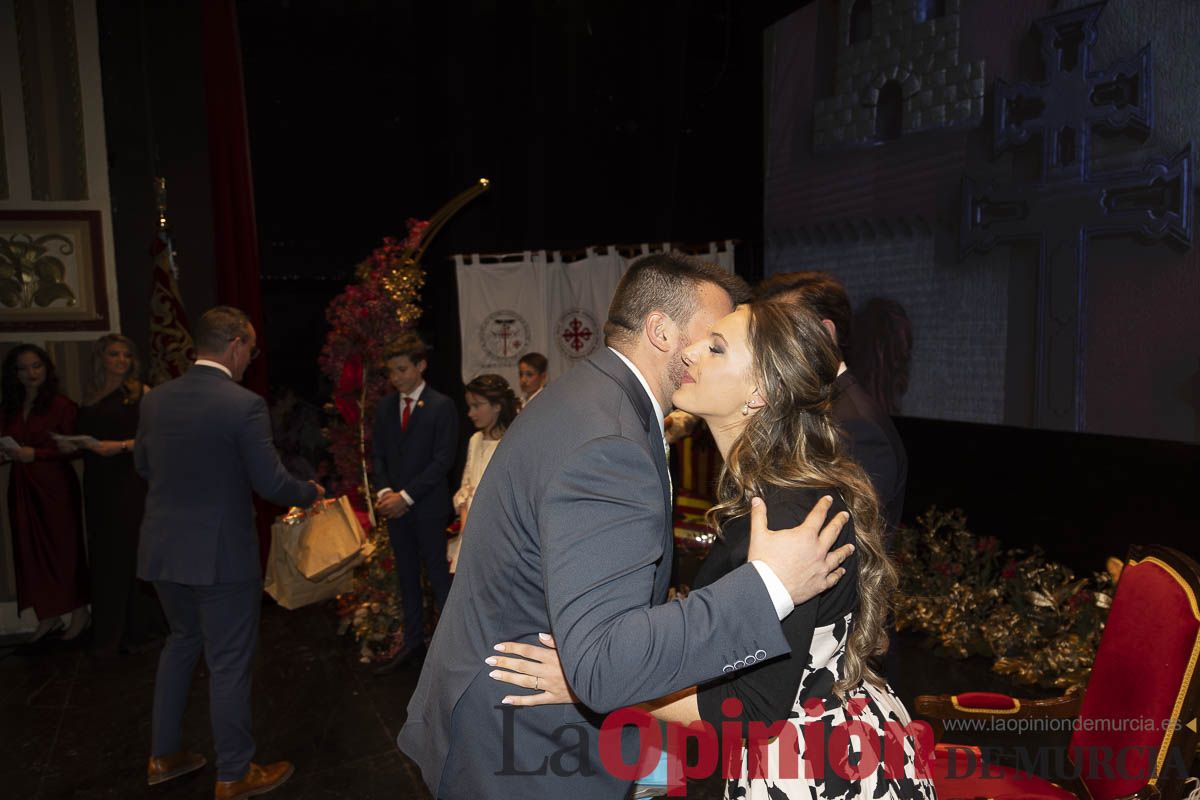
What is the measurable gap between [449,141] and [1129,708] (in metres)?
6.24

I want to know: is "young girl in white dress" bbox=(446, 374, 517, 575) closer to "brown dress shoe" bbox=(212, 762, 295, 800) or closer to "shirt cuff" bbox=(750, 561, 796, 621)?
"brown dress shoe" bbox=(212, 762, 295, 800)

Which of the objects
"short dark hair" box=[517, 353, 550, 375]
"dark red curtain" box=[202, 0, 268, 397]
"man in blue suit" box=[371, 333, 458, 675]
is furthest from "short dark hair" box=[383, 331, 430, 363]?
"dark red curtain" box=[202, 0, 268, 397]

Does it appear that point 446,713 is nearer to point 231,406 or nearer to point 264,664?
point 231,406

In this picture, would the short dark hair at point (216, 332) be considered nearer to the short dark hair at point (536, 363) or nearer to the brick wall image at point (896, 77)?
the short dark hair at point (536, 363)

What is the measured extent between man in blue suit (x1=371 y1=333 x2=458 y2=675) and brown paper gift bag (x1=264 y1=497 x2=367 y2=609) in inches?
10.9

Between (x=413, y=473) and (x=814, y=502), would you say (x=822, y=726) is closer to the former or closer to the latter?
(x=814, y=502)

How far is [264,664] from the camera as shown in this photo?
455 cm

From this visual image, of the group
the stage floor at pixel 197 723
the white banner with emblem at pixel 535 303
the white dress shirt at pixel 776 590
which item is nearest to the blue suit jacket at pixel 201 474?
the stage floor at pixel 197 723

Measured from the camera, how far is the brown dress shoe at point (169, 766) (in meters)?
3.23

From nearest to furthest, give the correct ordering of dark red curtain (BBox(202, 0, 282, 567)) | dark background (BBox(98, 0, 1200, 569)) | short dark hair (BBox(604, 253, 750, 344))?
short dark hair (BBox(604, 253, 750, 344)) < dark red curtain (BBox(202, 0, 282, 567)) < dark background (BBox(98, 0, 1200, 569))

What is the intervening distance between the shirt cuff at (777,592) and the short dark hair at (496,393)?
297cm

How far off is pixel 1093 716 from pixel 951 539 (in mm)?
3237

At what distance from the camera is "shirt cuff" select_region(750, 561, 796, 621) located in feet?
4.09

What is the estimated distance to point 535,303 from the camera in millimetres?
6887
